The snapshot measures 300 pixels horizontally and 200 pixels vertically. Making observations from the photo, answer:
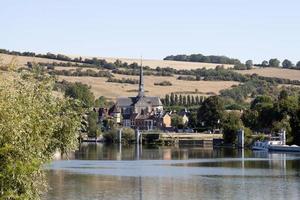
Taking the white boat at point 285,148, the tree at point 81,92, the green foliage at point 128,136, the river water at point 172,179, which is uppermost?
the tree at point 81,92

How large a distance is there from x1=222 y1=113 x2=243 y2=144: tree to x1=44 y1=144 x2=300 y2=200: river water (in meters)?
42.8

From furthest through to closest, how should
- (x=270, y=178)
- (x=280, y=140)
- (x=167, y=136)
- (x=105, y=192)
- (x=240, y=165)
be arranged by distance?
1. (x=167, y=136)
2. (x=280, y=140)
3. (x=240, y=165)
4. (x=270, y=178)
5. (x=105, y=192)

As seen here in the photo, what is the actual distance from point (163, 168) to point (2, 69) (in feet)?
183

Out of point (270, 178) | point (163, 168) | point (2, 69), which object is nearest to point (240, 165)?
point (163, 168)

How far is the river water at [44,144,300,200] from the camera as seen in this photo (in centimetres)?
5578

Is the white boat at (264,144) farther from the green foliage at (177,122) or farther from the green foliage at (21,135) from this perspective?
the green foliage at (21,135)

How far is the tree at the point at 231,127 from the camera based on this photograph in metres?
141

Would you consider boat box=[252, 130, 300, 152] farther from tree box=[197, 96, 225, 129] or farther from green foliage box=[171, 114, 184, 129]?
green foliage box=[171, 114, 184, 129]

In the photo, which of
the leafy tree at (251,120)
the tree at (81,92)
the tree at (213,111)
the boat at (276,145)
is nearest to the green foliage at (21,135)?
the boat at (276,145)

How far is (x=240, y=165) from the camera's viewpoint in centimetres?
8762

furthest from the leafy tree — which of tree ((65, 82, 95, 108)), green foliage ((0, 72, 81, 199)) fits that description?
green foliage ((0, 72, 81, 199))

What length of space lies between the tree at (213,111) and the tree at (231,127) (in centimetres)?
1250

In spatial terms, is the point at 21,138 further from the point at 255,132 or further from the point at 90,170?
the point at 255,132

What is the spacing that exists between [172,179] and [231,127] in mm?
72732
